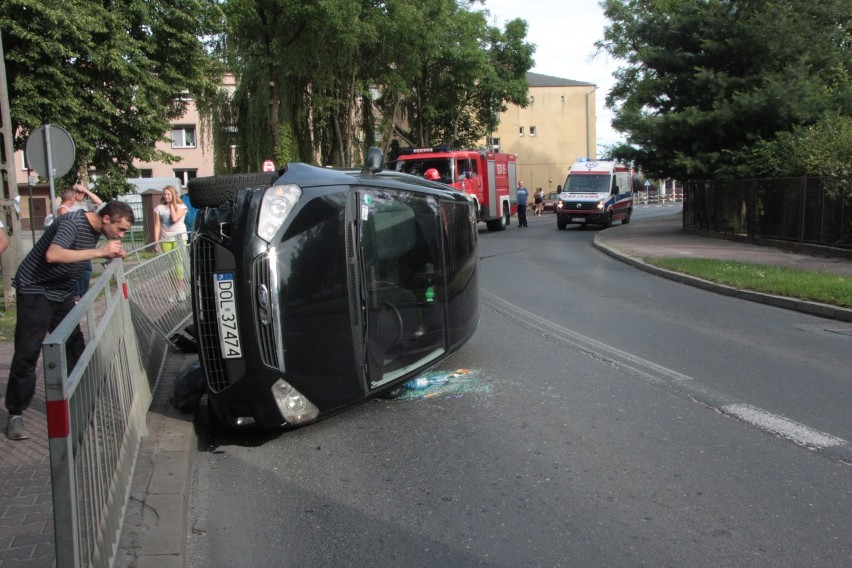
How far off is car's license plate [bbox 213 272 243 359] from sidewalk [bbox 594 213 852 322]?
8656mm

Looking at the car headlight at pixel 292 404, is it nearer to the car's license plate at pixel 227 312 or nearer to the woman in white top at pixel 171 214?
the car's license plate at pixel 227 312

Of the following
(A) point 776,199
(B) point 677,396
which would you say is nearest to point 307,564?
(B) point 677,396

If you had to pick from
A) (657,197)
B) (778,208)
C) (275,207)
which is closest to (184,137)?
(657,197)

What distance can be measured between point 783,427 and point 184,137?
61749mm

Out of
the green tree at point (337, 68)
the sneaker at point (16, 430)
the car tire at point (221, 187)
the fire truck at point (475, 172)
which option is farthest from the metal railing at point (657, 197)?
the sneaker at point (16, 430)

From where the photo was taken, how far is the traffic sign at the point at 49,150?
1051 cm

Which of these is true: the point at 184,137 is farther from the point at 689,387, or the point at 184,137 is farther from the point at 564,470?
the point at 564,470

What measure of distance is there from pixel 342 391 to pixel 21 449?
2.12 metres

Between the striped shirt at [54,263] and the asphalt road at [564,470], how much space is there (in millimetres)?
1576

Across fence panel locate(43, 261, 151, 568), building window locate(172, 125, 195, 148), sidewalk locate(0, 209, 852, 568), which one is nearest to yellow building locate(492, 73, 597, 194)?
building window locate(172, 125, 195, 148)

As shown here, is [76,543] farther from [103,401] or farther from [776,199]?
[776,199]

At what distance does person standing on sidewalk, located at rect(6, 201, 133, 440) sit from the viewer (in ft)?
17.4

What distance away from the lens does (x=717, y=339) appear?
879 cm

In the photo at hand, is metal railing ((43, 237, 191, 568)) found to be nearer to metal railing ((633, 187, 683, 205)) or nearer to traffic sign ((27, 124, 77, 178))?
traffic sign ((27, 124, 77, 178))
